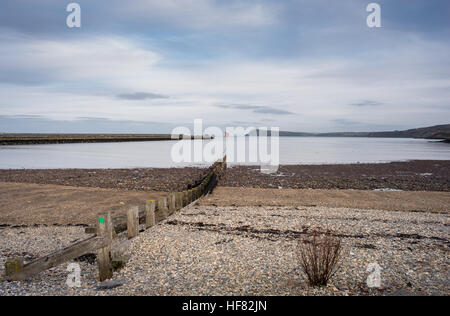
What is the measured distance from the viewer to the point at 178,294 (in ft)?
20.2

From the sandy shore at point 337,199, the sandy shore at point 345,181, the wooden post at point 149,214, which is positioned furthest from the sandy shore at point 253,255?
the sandy shore at point 345,181

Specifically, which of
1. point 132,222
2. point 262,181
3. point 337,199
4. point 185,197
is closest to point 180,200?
point 185,197

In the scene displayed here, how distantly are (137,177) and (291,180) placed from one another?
1221 cm

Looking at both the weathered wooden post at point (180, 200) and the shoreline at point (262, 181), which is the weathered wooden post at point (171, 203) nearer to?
the weathered wooden post at point (180, 200)

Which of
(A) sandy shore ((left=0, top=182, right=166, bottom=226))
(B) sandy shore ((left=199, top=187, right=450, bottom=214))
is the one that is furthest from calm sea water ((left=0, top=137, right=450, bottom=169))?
(B) sandy shore ((left=199, top=187, right=450, bottom=214))

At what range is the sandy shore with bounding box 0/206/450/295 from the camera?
639 cm

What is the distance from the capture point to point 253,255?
26.9ft

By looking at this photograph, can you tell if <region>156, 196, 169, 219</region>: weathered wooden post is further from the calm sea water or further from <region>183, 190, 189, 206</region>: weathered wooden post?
the calm sea water

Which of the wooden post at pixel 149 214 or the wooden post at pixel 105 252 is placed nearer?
the wooden post at pixel 105 252

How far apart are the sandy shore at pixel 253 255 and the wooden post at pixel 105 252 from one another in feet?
0.92

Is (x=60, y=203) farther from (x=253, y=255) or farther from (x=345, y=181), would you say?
(x=345, y=181)

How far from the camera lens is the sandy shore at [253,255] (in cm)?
639

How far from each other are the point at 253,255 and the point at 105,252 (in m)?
3.59
